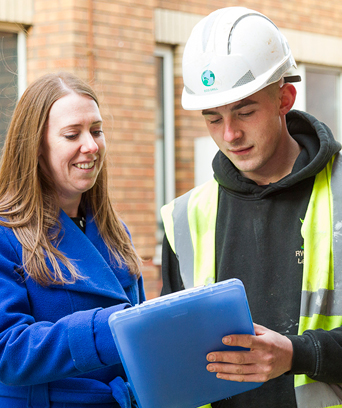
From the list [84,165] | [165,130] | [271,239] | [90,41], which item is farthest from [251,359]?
[165,130]

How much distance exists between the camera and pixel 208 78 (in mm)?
2053

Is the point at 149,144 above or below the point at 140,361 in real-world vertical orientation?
above

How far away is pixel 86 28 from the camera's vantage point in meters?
4.61

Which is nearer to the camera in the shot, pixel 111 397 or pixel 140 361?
pixel 140 361

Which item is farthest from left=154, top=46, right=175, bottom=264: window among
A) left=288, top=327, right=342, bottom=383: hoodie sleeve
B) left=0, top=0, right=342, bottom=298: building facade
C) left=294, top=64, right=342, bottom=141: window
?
left=288, top=327, right=342, bottom=383: hoodie sleeve

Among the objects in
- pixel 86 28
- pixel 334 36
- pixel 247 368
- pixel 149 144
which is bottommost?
pixel 247 368

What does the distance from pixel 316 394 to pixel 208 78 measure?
1153 millimetres

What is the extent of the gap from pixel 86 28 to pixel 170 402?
363cm

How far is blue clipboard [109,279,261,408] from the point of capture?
1.51m

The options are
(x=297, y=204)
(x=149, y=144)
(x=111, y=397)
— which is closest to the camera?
(x=111, y=397)

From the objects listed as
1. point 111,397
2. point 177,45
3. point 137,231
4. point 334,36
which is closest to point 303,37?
point 334,36

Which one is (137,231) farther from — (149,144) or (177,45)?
(177,45)

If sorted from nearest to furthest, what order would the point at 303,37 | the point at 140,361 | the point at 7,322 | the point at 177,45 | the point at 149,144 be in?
the point at 140,361 < the point at 7,322 < the point at 149,144 < the point at 177,45 < the point at 303,37

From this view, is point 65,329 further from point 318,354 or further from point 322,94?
point 322,94
